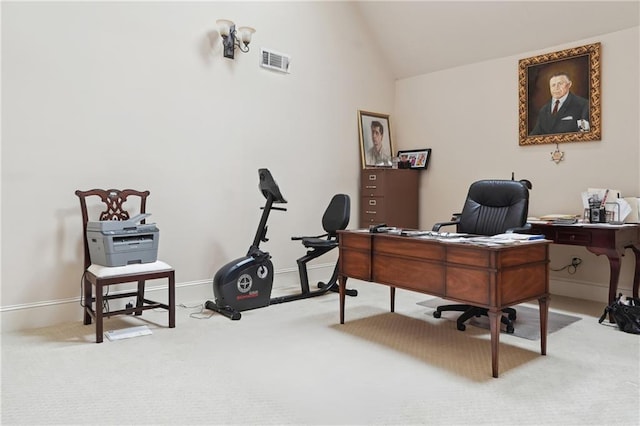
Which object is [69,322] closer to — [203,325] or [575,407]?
[203,325]

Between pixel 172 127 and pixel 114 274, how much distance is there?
1.54 metres

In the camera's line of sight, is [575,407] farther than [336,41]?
No

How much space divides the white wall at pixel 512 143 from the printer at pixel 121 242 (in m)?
3.57

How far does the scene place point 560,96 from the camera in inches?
175

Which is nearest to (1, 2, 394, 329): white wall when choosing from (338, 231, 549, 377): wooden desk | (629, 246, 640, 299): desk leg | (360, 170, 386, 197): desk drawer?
(360, 170, 386, 197): desk drawer

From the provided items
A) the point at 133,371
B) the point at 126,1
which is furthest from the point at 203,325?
the point at 126,1

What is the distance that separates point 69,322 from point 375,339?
2.46m

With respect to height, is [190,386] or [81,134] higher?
[81,134]

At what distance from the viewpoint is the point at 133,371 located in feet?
8.43

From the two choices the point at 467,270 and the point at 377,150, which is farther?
the point at 377,150

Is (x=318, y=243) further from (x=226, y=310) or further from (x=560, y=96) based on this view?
(x=560, y=96)

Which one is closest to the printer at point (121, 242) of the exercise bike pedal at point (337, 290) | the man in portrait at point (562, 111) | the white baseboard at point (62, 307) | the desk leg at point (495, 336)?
the white baseboard at point (62, 307)

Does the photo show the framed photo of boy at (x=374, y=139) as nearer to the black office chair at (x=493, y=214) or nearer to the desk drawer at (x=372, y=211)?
the desk drawer at (x=372, y=211)

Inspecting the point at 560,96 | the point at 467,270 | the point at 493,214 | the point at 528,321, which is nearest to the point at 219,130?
the point at 493,214
